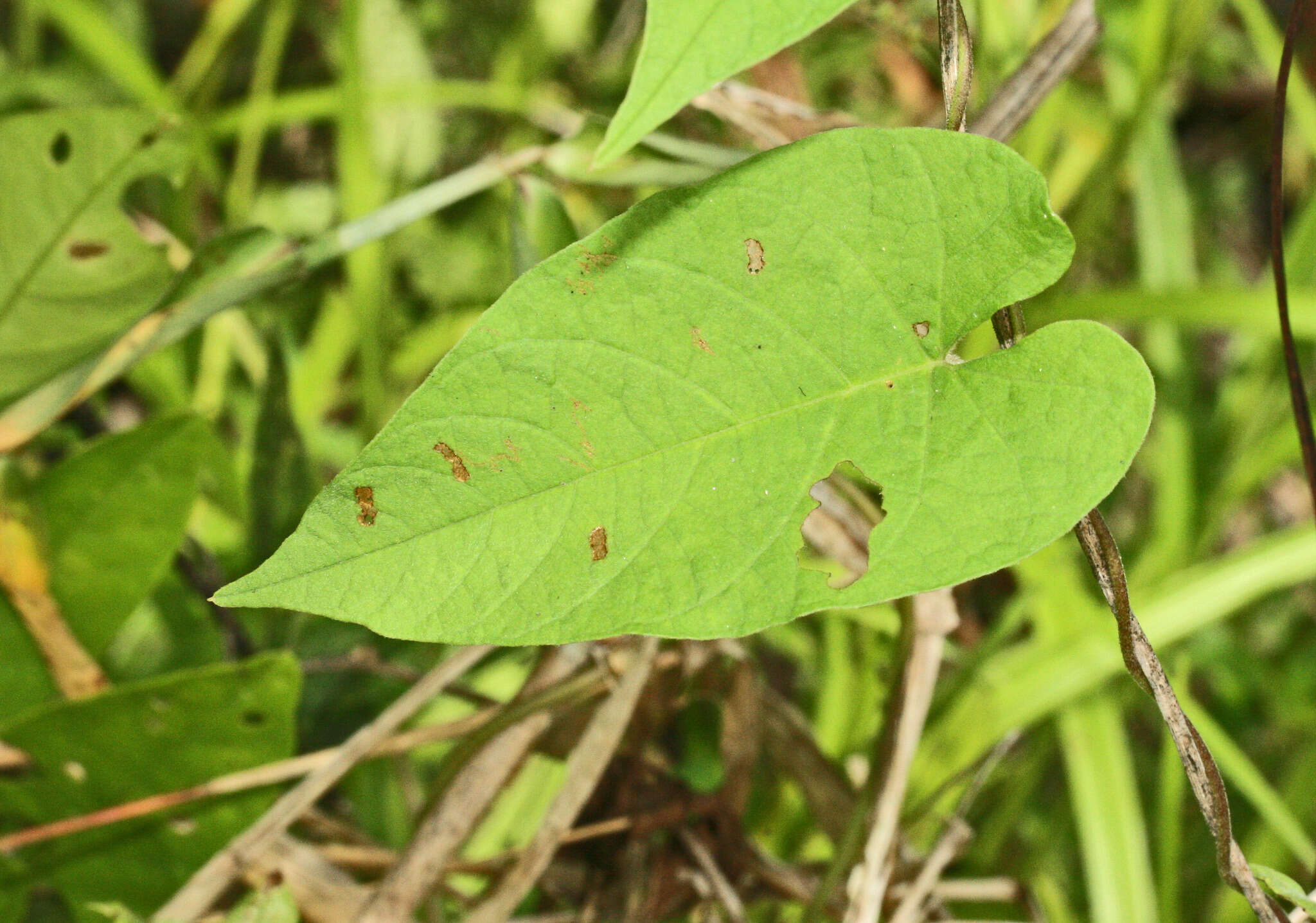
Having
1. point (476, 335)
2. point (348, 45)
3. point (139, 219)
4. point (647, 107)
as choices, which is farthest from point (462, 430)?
point (348, 45)

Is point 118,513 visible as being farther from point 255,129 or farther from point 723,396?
point 255,129

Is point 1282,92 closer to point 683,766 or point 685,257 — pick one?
point 685,257

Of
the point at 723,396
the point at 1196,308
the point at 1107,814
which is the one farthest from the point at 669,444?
the point at 1196,308

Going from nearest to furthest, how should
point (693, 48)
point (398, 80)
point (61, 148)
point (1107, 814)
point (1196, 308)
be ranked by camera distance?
point (693, 48), point (61, 148), point (1107, 814), point (1196, 308), point (398, 80)

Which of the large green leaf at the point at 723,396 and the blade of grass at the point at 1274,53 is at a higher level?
the large green leaf at the point at 723,396

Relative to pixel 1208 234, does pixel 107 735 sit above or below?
above

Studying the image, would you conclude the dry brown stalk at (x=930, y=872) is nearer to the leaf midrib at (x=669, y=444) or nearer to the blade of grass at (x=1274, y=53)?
the leaf midrib at (x=669, y=444)

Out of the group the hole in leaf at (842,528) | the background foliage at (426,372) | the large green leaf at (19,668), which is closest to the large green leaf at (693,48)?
the background foliage at (426,372)
